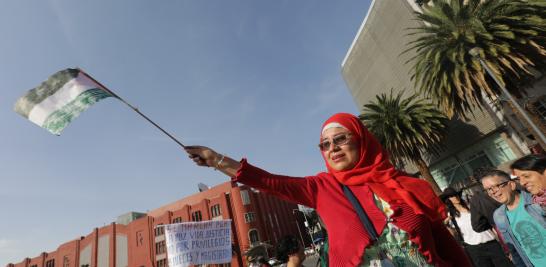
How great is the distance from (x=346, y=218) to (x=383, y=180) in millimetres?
431

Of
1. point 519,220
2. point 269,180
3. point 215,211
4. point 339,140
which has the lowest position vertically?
point 519,220

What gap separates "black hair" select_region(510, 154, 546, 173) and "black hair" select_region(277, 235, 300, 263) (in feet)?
9.90

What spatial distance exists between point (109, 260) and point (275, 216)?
3054 centimetres

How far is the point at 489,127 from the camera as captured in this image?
24.3 m

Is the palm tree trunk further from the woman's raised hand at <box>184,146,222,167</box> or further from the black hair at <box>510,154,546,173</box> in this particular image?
the woman's raised hand at <box>184,146,222,167</box>

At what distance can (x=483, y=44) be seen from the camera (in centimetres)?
1576

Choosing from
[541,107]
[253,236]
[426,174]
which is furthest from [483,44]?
[253,236]

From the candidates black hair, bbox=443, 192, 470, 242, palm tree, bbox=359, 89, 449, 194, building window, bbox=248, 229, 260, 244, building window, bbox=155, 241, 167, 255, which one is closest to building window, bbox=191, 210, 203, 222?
building window, bbox=155, 241, 167, 255

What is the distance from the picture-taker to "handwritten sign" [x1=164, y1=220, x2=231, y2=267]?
808cm

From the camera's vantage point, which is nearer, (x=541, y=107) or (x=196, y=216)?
Answer: (x=541, y=107)

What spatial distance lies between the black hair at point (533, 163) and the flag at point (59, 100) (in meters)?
4.78

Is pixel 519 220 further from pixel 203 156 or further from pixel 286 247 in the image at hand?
pixel 203 156

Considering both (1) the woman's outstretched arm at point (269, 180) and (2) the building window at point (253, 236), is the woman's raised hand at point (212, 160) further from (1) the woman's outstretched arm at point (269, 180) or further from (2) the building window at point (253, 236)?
(2) the building window at point (253, 236)

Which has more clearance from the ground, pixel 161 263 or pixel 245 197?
pixel 245 197
